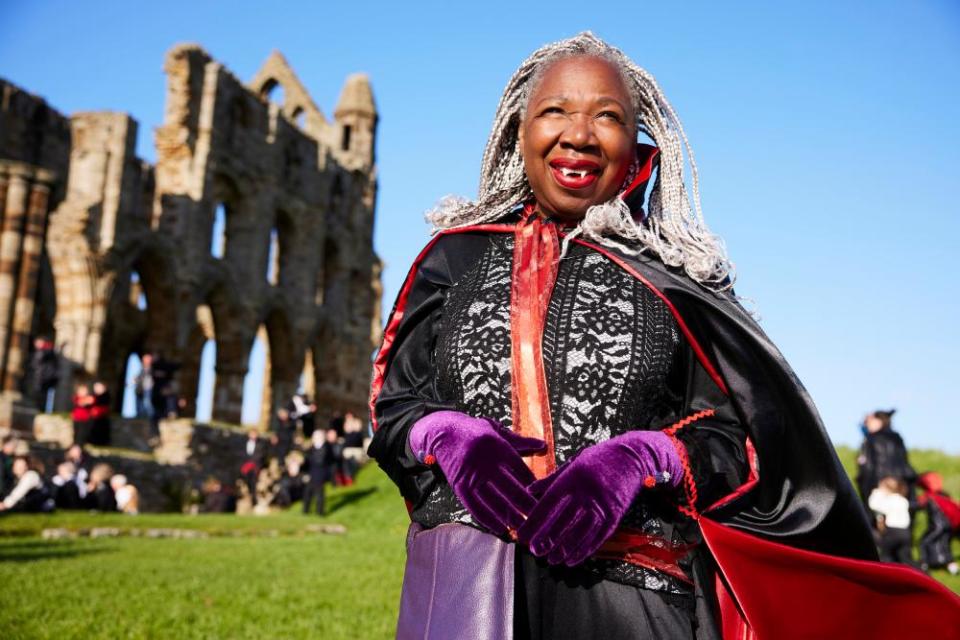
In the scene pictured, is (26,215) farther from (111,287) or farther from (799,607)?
(799,607)

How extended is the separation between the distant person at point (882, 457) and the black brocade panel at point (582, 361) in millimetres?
10276

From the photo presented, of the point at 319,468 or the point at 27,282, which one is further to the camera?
the point at 27,282

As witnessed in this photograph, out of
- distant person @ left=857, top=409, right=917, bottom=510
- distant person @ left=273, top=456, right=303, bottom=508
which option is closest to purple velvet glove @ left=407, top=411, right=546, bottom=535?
distant person @ left=857, top=409, right=917, bottom=510

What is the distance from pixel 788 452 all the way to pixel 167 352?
3241cm

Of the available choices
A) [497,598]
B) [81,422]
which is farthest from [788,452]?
[81,422]

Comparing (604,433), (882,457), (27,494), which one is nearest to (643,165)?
(604,433)

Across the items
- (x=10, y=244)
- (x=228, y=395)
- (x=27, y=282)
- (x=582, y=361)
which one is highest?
(x=10, y=244)

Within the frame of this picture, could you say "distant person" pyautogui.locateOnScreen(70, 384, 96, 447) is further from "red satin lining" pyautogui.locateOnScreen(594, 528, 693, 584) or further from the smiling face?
"red satin lining" pyautogui.locateOnScreen(594, 528, 693, 584)

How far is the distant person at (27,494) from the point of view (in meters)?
15.6

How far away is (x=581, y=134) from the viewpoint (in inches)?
93.9

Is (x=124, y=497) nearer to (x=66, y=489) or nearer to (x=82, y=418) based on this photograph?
(x=66, y=489)

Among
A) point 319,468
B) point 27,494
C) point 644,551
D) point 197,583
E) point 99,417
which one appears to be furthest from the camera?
point 99,417

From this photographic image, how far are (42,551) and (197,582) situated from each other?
3.19 m

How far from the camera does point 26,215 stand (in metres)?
23.2
